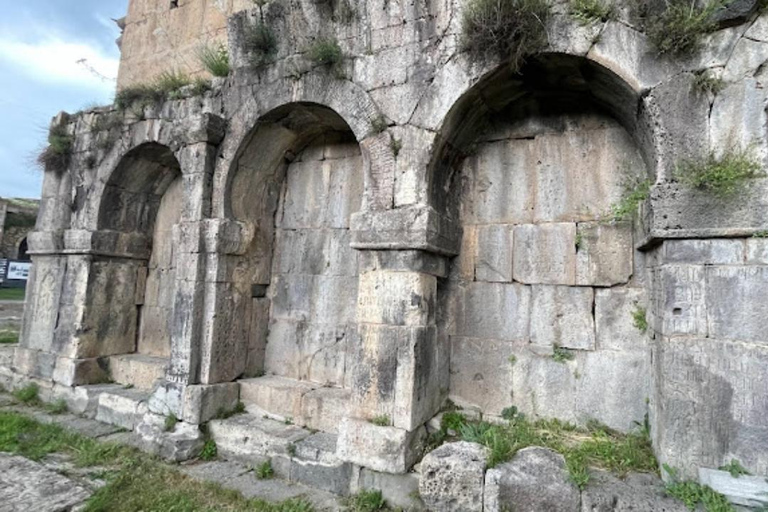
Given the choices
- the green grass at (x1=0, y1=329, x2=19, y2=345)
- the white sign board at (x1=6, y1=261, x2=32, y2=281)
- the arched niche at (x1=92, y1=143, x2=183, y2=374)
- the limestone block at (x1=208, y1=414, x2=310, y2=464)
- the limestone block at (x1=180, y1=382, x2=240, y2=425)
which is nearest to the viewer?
the limestone block at (x1=208, y1=414, x2=310, y2=464)

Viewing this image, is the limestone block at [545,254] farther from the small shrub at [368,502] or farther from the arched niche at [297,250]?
the small shrub at [368,502]

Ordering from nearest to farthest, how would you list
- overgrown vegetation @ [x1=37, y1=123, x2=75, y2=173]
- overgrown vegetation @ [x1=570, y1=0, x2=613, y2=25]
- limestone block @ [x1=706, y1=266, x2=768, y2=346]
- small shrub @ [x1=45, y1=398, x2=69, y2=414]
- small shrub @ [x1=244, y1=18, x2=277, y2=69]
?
limestone block @ [x1=706, y1=266, x2=768, y2=346]
overgrown vegetation @ [x1=570, y1=0, x2=613, y2=25]
small shrub @ [x1=244, y1=18, x2=277, y2=69]
small shrub @ [x1=45, y1=398, x2=69, y2=414]
overgrown vegetation @ [x1=37, y1=123, x2=75, y2=173]

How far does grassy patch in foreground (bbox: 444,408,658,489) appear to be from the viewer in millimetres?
3086

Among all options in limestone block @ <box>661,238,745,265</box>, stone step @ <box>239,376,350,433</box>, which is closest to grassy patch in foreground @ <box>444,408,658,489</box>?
stone step @ <box>239,376,350,433</box>

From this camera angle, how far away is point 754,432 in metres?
2.62

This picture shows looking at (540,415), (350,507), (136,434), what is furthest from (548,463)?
(136,434)

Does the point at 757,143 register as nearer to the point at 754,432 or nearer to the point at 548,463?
the point at 754,432

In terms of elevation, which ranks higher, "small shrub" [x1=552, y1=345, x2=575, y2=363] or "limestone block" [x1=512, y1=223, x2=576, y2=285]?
"limestone block" [x1=512, y1=223, x2=576, y2=285]

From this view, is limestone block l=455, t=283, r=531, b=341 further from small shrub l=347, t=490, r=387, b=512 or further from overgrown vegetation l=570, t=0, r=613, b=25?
overgrown vegetation l=570, t=0, r=613, b=25

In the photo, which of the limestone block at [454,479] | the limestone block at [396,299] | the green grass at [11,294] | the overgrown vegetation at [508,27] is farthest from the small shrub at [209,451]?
the green grass at [11,294]

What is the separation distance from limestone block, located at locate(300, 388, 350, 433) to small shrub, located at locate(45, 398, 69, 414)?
11.0 feet

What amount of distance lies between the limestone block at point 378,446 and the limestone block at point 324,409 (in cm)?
60

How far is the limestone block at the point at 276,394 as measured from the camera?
4555 mm

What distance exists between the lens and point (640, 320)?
3578 mm
